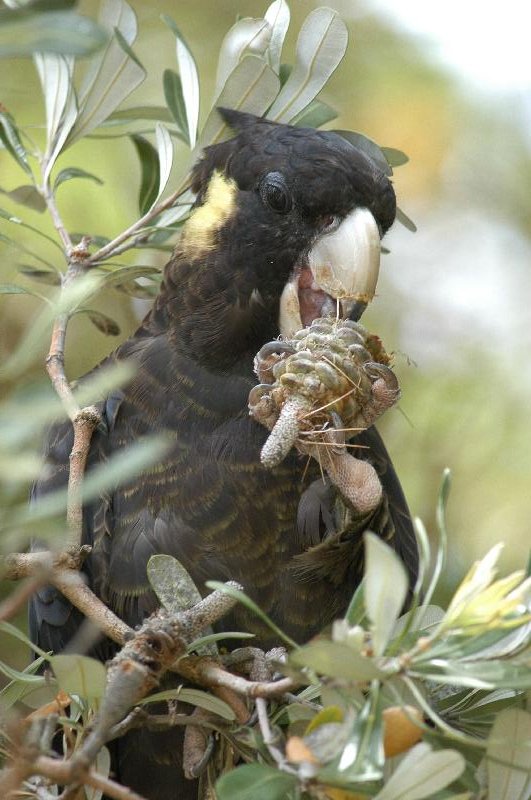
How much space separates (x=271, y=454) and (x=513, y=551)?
170 centimetres

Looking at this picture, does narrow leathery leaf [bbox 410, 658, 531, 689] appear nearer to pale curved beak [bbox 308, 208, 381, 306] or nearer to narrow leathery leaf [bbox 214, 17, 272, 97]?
pale curved beak [bbox 308, 208, 381, 306]

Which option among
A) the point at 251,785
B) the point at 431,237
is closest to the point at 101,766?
the point at 251,785

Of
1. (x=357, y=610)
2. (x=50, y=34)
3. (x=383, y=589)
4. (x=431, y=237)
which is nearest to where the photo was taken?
(x=50, y=34)

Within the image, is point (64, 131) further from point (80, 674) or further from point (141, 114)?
point (80, 674)

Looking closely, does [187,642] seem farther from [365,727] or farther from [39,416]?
[39,416]

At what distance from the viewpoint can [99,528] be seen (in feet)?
6.82

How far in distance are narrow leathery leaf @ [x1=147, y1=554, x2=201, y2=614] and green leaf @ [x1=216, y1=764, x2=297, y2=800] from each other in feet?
1.17

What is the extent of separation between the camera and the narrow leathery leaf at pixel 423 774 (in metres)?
1.03

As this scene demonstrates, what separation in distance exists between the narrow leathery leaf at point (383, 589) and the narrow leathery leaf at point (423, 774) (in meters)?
0.13

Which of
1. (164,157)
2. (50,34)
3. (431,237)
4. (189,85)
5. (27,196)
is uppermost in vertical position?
(50,34)

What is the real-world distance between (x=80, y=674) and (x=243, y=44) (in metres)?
1.25

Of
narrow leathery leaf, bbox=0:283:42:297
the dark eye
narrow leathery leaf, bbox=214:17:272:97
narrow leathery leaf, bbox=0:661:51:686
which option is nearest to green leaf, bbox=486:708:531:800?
narrow leathery leaf, bbox=0:661:51:686

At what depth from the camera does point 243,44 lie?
195 centimetres

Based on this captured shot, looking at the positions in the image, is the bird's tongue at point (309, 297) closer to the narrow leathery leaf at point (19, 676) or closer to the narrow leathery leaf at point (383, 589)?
the narrow leathery leaf at point (19, 676)
